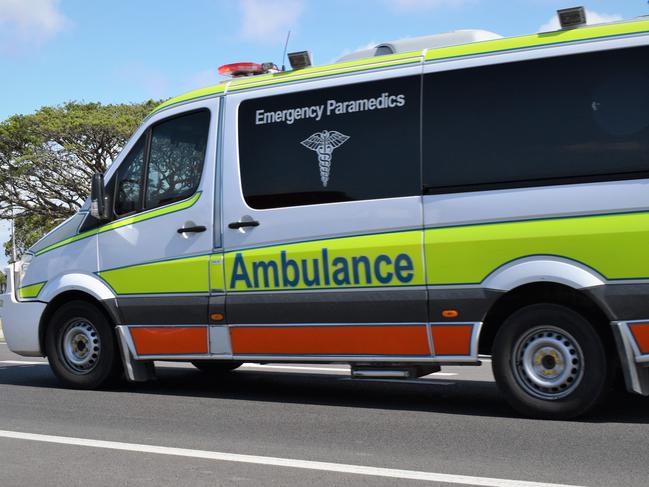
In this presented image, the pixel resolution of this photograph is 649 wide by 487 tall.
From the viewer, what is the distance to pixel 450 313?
6.77 m

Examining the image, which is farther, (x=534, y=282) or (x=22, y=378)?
(x=22, y=378)

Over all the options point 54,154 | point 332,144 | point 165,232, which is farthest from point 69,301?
point 54,154

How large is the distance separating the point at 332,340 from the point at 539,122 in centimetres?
230

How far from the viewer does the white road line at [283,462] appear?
186 inches

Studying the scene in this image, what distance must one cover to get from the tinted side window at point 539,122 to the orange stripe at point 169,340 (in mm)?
2514

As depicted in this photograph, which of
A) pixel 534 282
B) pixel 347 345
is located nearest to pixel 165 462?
pixel 347 345

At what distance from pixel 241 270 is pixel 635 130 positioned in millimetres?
3300

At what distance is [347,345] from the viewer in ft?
23.5

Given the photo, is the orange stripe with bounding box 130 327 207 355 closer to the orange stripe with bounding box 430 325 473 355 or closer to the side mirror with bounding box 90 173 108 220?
the side mirror with bounding box 90 173 108 220

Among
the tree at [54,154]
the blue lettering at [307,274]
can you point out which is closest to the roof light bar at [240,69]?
the blue lettering at [307,274]

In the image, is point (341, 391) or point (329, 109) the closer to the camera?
point (329, 109)

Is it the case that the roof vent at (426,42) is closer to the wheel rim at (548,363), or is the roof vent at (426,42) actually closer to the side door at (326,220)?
the side door at (326,220)

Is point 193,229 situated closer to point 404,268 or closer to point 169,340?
point 169,340

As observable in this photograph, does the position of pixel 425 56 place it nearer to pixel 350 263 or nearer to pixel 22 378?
pixel 350 263
